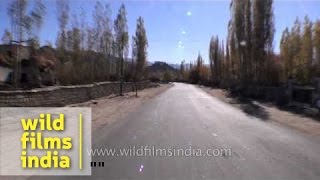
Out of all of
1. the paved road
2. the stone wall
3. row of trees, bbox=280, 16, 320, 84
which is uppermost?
row of trees, bbox=280, 16, 320, 84

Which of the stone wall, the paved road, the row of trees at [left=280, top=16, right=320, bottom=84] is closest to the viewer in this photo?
the paved road

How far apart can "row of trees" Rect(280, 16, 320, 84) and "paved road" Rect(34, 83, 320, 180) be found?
27234 mm

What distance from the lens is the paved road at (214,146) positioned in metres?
8.59

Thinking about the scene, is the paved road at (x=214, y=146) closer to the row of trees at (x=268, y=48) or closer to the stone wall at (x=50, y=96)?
the stone wall at (x=50, y=96)

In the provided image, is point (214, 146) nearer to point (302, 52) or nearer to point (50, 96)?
point (50, 96)

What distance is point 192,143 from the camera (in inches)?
492

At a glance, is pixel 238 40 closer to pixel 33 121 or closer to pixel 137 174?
pixel 33 121

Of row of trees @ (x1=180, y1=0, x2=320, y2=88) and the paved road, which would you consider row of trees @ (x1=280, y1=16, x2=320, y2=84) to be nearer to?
row of trees @ (x1=180, y1=0, x2=320, y2=88)

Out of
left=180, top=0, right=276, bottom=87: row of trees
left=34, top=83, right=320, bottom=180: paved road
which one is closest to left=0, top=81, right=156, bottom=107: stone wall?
left=34, top=83, right=320, bottom=180: paved road

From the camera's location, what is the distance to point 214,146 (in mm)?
12031

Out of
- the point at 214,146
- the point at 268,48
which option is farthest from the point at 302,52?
the point at 214,146

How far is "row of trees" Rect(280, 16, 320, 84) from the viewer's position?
144 ft

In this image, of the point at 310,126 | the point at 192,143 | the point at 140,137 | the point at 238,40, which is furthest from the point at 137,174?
the point at 238,40

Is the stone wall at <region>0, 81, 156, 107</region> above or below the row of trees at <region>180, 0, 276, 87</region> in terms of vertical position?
below
